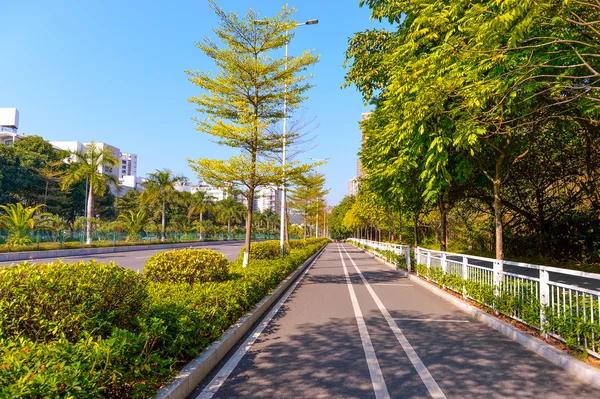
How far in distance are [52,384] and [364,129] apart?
1293cm

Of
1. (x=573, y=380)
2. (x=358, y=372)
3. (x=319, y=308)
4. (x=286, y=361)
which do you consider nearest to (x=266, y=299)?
(x=319, y=308)

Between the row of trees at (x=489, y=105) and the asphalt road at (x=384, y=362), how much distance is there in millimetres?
3455

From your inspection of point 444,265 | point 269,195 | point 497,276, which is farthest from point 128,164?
point 497,276

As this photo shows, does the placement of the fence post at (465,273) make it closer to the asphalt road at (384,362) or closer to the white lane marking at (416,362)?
the asphalt road at (384,362)

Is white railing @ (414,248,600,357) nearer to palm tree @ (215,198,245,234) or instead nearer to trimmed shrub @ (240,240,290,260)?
trimmed shrub @ (240,240,290,260)

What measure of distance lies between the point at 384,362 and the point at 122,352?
322cm

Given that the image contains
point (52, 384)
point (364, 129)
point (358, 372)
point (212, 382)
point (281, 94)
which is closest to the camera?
point (52, 384)

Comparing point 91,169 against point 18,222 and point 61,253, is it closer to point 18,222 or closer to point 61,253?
point 18,222

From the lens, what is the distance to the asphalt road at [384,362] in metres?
4.07

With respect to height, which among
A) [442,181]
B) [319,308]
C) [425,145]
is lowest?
[319,308]

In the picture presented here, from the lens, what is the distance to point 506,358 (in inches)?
207

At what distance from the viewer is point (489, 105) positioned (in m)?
8.16

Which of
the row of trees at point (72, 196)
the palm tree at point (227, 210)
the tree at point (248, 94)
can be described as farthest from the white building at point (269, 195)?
the palm tree at point (227, 210)

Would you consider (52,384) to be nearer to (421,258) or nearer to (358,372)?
(358,372)
